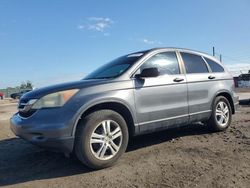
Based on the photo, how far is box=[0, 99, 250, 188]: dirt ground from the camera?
13.6 ft

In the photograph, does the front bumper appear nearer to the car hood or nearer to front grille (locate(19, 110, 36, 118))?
front grille (locate(19, 110, 36, 118))

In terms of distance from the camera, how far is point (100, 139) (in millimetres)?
4762

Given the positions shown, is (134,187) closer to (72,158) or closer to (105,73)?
(72,158)

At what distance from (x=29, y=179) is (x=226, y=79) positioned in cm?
470

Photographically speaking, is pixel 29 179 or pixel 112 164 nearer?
pixel 29 179

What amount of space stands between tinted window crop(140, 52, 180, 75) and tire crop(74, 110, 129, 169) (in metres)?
1.21

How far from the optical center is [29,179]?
446 centimetres

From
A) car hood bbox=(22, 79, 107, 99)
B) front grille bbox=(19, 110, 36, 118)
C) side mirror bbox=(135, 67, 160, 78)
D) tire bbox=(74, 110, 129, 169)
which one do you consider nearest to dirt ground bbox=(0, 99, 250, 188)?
tire bbox=(74, 110, 129, 169)

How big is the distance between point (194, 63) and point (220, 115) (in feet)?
4.16


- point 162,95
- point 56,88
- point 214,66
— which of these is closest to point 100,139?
point 56,88

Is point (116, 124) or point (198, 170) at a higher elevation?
point (116, 124)

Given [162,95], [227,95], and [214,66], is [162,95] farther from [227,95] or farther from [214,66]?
[227,95]

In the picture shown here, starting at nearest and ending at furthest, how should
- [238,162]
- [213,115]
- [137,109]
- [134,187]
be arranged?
[134,187] < [238,162] < [137,109] < [213,115]

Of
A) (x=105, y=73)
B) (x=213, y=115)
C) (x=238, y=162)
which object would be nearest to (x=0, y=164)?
(x=105, y=73)
